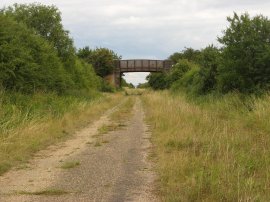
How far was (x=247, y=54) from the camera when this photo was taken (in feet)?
76.1

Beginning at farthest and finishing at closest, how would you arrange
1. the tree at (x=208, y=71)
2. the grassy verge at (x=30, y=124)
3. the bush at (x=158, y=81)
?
the bush at (x=158, y=81) < the tree at (x=208, y=71) < the grassy verge at (x=30, y=124)

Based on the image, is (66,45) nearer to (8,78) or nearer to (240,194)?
(8,78)

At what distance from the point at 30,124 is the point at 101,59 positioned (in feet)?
223

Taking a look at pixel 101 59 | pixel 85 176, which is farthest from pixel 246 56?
pixel 101 59

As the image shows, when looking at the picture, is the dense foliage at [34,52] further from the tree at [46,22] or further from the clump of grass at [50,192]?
the clump of grass at [50,192]

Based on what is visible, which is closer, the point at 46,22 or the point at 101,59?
the point at 46,22

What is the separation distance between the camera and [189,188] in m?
7.86

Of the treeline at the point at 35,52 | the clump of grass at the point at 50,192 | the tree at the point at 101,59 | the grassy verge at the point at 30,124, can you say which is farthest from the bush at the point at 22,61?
the tree at the point at 101,59

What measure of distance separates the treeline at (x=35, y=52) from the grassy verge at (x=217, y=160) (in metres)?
9.08

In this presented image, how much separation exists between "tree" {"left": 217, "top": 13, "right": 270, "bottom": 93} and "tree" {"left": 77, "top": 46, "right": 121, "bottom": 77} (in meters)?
59.2

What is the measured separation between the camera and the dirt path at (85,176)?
8.02 metres

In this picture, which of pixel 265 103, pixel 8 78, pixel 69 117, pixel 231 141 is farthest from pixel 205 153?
pixel 8 78

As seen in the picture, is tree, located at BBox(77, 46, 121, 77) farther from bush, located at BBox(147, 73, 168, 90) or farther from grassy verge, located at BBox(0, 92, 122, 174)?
grassy verge, located at BBox(0, 92, 122, 174)

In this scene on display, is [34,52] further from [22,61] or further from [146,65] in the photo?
[146,65]
